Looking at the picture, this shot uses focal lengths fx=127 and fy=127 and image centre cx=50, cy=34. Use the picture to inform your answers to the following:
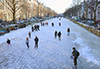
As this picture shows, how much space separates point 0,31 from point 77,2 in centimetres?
5344

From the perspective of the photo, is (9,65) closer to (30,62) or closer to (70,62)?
(30,62)

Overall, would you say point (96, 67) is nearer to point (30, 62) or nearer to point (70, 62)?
point (70, 62)

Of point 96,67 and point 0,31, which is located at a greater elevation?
point 0,31

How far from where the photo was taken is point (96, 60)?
9.38 meters

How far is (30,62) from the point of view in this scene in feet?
29.5

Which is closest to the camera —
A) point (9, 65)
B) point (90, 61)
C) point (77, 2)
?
point (9, 65)

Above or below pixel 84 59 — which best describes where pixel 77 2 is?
above

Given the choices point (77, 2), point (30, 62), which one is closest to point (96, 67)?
point (30, 62)

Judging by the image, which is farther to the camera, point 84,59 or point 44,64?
point 84,59

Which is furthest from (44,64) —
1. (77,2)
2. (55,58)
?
(77,2)

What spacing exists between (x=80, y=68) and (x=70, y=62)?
3.68 feet

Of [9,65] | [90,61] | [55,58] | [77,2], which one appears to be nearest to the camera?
[9,65]

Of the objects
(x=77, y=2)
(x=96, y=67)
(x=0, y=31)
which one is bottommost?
(x=96, y=67)

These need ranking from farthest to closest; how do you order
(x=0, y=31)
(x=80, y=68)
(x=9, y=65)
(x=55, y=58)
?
(x=0, y=31)
(x=55, y=58)
(x=9, y=65)
(x=80, y=68)
